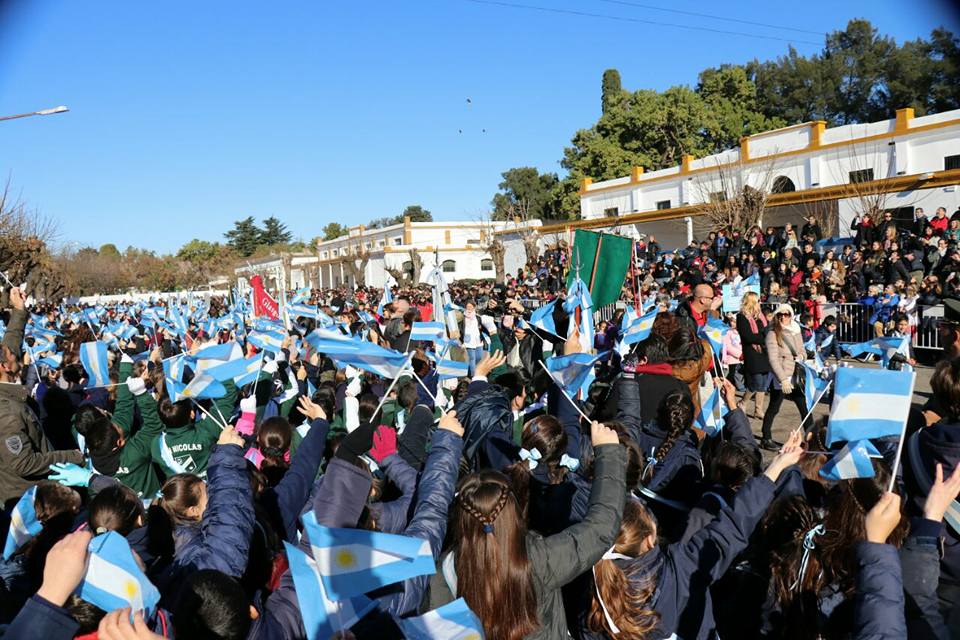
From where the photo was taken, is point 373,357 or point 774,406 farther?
point 774,406

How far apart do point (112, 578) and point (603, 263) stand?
6.76 metres

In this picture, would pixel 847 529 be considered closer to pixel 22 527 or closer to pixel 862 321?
pixel 22 527

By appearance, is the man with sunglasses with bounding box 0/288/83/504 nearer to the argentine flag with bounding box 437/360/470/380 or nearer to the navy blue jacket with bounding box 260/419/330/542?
the navy blue jacket with bounding box 260/419/330/542

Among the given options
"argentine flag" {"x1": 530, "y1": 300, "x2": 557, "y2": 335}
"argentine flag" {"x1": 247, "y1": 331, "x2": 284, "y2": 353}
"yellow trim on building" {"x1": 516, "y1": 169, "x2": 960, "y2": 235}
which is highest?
"yellow trim on building" {"x1": 516, "y1": 169, "x2": 960, "y2": 235}

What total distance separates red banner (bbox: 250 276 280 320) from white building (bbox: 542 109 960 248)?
18448 mm

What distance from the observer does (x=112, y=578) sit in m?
2.24

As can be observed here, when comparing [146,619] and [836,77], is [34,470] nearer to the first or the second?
[146,619]

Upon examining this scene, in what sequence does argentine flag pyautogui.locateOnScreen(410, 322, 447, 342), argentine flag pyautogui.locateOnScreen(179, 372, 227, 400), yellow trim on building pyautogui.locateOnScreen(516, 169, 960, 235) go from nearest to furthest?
argentine flag pyautogui.locateOnScreen(179, 372, 227, 400)
argentine flag pyautogui.locateOnScreen(410, 322, 447, 342)
yellow trim on building pyautogui.locateOnScreen(516, 169, 960, 235)

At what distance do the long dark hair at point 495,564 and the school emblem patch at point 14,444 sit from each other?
11.8 feet

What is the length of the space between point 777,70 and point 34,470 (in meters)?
51.1

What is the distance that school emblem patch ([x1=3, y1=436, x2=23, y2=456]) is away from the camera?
15.7 feet

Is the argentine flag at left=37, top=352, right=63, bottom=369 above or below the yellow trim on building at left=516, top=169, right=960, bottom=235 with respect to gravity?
below

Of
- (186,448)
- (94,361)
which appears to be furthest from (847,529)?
(94,361)

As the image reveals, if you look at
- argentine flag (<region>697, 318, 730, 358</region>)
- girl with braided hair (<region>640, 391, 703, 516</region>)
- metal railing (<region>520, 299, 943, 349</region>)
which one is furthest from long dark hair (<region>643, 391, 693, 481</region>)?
metal railing (<region>520, 299, 943, 349</region>)
